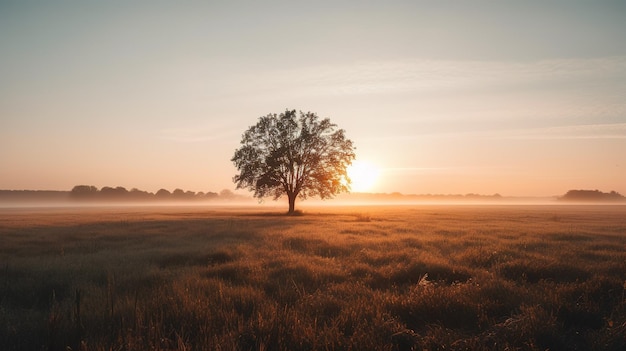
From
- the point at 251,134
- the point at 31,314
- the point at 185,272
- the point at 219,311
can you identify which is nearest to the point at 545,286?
the point at 219,311

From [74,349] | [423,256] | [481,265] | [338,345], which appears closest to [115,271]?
[74,349]

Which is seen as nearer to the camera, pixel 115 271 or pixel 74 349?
pixel 74 349

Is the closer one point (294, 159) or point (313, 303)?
point (313, 303)

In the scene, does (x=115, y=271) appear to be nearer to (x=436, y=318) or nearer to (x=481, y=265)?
(x=436, y=318)

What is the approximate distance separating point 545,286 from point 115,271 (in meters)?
11.1

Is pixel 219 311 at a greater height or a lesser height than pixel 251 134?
lesser

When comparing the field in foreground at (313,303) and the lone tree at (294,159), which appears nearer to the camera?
the field in foreground at (313,303)

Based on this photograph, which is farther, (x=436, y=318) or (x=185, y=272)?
(x=185, y=272)

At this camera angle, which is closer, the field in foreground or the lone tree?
the field in foreground

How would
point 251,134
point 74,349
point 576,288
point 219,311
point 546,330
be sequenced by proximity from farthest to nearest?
point 251,134 → point 576,288 → point 219,311 → point 546,330 → point 74,349

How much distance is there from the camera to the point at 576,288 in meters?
7.27

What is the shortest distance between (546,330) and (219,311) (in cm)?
510

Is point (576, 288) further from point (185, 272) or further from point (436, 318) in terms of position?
point (185, 272)

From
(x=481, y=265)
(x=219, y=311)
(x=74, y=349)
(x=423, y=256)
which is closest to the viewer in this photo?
(x=74, y=349)
